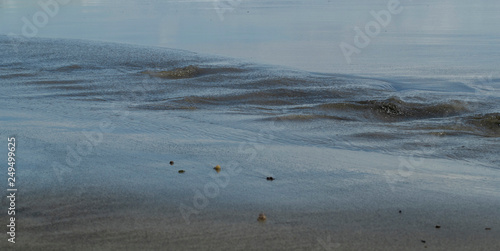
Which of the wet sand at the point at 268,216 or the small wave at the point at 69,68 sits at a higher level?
the wet sand at the point at 268,216

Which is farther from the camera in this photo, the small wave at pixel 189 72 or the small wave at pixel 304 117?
the small wave at pixel 189 72

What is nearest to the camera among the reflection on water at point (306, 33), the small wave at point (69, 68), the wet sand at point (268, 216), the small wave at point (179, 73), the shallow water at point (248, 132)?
the wet sand at point (268, 216)

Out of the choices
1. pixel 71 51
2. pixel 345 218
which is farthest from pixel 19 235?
pixel 71 51

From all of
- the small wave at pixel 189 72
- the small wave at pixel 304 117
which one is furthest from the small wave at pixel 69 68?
the small wave at pixel 304 117

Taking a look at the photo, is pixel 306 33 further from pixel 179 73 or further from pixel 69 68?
pixel 69 68

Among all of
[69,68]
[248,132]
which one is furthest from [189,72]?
[248,132]

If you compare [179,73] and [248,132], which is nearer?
[248,132]

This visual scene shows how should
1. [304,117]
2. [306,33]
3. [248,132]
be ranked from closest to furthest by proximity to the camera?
[248,132] < [304,117] < [306,33]

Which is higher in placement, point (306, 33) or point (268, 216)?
point (306, 33)

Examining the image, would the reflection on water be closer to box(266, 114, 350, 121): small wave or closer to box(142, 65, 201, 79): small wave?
box(142, 65, 201, 79): small wave

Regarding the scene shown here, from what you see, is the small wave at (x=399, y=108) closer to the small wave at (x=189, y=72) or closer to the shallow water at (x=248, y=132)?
the shallow water at (x=248, y=132)

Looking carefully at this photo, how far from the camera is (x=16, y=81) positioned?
32.3ft

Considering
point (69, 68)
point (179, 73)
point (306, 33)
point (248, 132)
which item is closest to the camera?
point (248, 132)

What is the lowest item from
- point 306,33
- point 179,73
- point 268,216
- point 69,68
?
point 69,68
